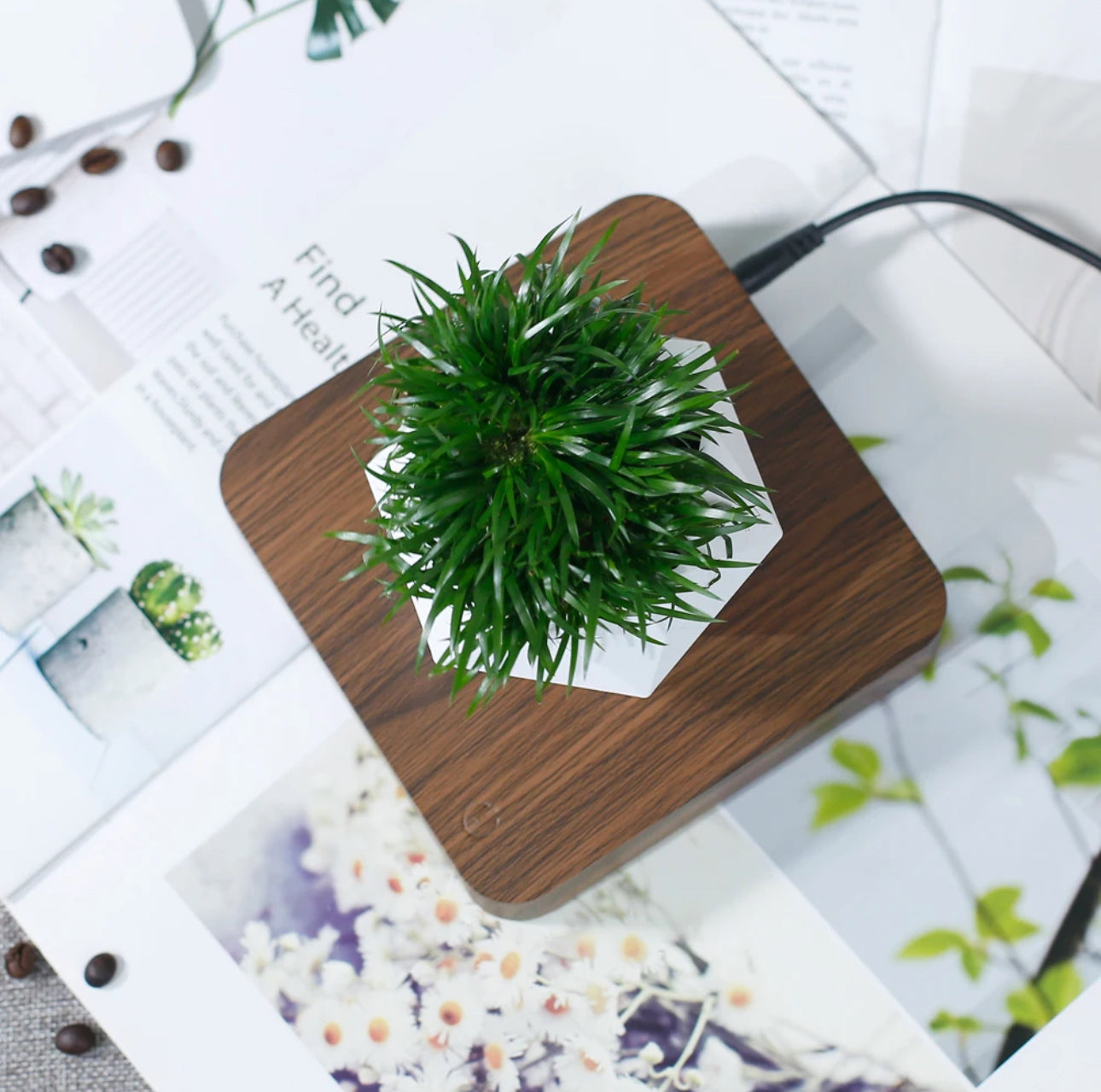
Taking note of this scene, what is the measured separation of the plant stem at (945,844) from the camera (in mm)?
440

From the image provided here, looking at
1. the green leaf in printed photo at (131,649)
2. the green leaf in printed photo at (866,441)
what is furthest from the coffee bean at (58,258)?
the green leaf in printed photo at (866,441)

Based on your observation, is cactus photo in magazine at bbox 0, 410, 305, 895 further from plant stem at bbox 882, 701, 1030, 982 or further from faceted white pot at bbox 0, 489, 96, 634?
plant stem at bbox 882, 701, 1030, 982

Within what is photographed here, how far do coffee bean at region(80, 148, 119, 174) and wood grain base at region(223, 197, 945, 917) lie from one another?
24 cm

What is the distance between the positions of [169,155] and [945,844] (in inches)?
19.9

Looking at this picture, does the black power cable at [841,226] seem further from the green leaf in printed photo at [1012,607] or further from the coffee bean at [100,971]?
the coffee bean at [100,971]

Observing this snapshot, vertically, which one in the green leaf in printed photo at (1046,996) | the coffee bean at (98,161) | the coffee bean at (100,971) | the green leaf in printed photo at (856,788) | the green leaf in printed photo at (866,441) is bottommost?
the green leaf in printed photo at (1046,996)

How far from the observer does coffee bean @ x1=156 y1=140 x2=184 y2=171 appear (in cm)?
51

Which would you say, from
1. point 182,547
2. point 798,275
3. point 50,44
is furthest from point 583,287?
point 50,44

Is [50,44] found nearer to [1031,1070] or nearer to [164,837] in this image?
[164,837]

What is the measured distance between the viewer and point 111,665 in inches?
19.6

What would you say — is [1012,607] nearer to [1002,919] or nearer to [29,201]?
[1002,919]

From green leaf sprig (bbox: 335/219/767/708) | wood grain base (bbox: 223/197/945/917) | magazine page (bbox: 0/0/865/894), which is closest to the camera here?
green leaf sprig (bbox: 335/219/767/708)

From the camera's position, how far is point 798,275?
479mm

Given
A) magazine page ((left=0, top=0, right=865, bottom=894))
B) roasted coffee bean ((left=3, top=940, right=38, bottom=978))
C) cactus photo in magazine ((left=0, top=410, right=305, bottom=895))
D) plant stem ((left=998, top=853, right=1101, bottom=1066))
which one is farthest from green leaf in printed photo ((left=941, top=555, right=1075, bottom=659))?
roasted coffee bean ((left=3, top=940, right=38, bottom=978))
